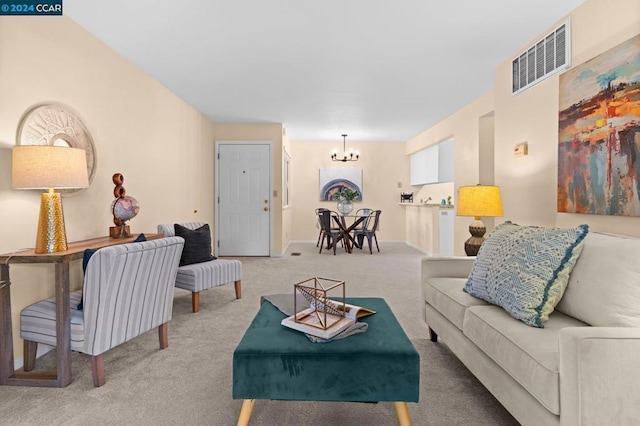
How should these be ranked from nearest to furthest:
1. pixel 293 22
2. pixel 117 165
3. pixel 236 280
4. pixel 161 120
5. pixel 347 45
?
pixel 293 22, pixel 347 45, pixel 117 165, pixel 236 280, pixel 161 120

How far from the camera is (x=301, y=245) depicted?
8367 mm

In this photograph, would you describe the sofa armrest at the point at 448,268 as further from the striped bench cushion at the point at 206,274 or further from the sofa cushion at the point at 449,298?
the striped bench cushion at the point at 206,274

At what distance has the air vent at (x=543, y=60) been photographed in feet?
9.27

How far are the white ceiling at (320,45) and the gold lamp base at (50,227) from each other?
1.48 m

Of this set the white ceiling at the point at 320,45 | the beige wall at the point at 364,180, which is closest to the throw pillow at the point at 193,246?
the white ceiling at the point at 320,45

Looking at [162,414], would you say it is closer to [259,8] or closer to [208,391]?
[208,391]

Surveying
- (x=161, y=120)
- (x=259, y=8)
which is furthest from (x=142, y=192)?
(x=259, y=8)

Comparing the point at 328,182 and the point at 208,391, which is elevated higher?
the point at 328,182

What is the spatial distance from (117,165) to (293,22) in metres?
2.15

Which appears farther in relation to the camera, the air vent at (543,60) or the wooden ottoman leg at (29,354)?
the air vent at (543,60)

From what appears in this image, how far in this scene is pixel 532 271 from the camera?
183 centimetres

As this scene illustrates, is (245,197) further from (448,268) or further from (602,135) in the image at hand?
(602,135)

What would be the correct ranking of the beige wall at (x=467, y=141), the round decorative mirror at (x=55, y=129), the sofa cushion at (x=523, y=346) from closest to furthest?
the sofa cushion at (x=523, y=346), the round decorative mirror at (x=55, y=129), the beige wall at (x=467, y=141)
